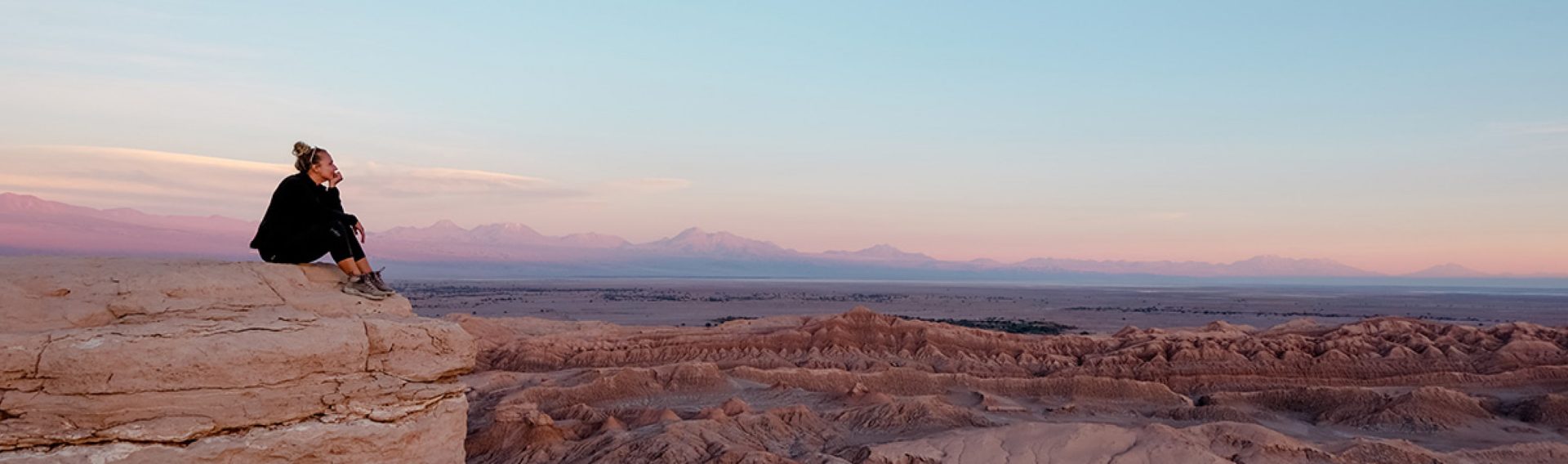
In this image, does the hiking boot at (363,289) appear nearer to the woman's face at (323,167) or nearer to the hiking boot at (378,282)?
the hiking boot at (378,282)

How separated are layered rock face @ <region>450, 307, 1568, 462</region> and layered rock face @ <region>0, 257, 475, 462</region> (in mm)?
3398

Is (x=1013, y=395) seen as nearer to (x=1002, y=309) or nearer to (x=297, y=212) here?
(x=297, y=212)

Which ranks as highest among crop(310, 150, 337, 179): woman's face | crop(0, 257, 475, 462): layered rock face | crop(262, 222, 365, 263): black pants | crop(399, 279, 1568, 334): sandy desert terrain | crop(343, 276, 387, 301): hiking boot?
crop(310, 150, 337, 179): woman's face

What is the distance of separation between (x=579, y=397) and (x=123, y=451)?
8.86 meters

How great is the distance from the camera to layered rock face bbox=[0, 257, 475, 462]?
4984mm

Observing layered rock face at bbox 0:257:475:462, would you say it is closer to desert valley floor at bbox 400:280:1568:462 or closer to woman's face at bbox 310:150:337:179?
woman's face at bbox 310:150:337:179

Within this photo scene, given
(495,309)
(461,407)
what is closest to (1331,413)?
(461,407)

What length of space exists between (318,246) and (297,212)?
0.27m

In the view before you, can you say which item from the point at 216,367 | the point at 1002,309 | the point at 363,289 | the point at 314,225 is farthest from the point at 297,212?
the point at 1002,309

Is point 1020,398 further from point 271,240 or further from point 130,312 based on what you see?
point 130,312

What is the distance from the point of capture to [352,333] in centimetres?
600

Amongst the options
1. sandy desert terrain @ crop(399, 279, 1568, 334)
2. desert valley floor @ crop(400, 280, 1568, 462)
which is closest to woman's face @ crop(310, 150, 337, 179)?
desert valley floor @ crop(400, 280, 1568, 462)

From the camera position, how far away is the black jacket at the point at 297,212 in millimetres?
6523

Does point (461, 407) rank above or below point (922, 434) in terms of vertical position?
above
